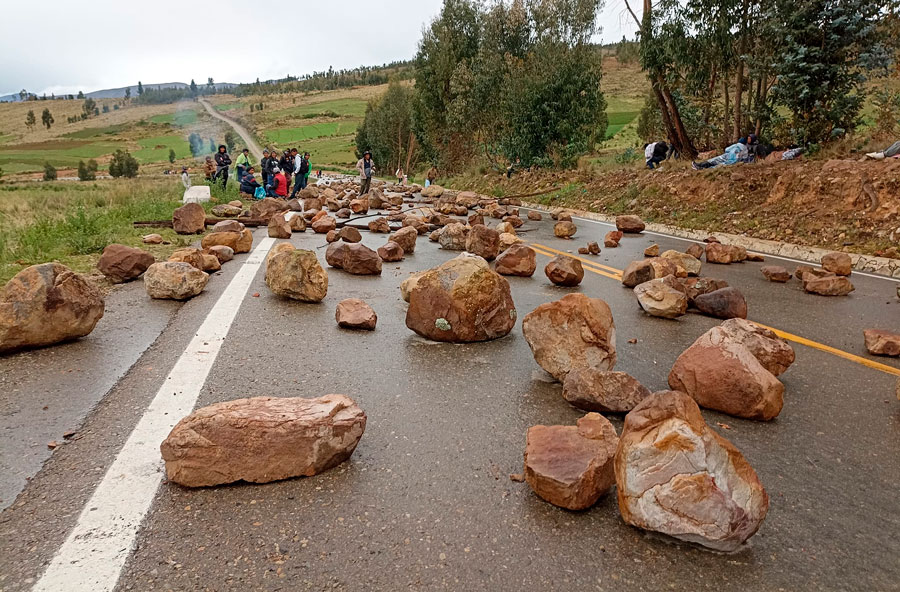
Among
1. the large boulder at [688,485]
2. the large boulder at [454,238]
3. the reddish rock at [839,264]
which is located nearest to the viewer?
the large boulder at [688,485]

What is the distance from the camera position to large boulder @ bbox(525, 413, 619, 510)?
2.26 m

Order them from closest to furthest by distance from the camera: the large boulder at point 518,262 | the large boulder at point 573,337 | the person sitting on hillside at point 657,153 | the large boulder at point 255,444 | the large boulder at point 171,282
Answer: the large boulder at point 255,444 → the large boulder at point 573,337 → the large boulder at point 171,282 → the large boulder at point 518,262 → the person sitting on hillside at point 657,153

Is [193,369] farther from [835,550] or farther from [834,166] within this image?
[834,166]

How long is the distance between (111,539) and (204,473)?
425mm

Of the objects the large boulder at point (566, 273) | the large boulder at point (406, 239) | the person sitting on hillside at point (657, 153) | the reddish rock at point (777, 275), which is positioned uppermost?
the person sitting on hillside at point (657, 153)

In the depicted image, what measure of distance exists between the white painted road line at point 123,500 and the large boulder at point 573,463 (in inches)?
63.0

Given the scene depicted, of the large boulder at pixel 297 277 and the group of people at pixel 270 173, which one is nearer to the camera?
the large boulder at pixel 297 277

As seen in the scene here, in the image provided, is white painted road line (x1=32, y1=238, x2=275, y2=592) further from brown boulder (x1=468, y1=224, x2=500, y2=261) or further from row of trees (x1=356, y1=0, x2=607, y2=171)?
row of trees (x1=356, y1=0, x2=607, y2=171)

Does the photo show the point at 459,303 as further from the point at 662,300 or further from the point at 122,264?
the point at 122,264

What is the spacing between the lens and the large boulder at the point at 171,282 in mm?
5582

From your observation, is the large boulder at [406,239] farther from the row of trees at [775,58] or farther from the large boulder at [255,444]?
the row of trees at [775,58]

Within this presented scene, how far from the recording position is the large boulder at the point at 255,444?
237 centimetres

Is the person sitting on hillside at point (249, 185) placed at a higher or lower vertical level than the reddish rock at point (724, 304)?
higher

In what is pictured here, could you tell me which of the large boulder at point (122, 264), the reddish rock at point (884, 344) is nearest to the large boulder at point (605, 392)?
the reddish rock at point (884, 344)
